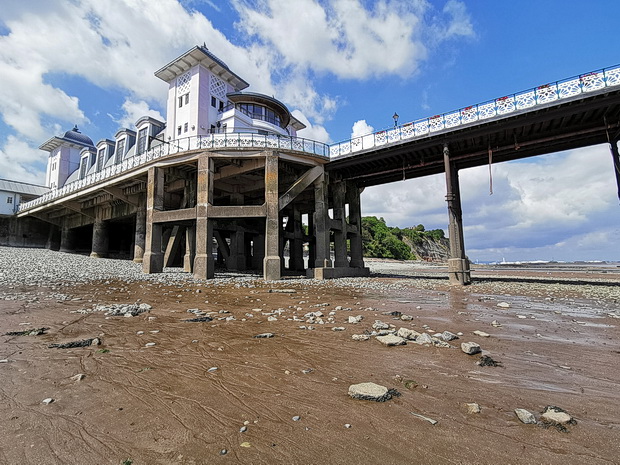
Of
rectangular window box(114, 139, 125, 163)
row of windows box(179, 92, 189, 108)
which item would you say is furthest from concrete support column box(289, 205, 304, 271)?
rectangular window box(114, 139, 125, 163)

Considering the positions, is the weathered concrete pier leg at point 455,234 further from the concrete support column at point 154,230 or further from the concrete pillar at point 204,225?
the concrete support column at point 154,230

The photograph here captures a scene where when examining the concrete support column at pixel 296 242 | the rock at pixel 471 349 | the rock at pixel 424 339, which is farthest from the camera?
the concrete support column at pixel 296 242

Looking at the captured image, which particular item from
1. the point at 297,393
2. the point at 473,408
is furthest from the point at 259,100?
the point at 473,408

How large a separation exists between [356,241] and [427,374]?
24.0 metres

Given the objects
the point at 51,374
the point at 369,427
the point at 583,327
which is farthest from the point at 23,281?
the point at 583,327

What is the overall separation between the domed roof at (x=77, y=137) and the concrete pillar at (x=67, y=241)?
18.9 meters

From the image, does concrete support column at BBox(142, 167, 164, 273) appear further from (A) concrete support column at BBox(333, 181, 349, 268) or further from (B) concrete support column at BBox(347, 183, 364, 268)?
(B) concrete support column at BBox(347, 183, 364, 268)

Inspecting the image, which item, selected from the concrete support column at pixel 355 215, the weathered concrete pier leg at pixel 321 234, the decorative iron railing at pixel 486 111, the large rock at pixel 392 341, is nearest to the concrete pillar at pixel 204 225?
the weathered concrete pier leg at pixel 321 234

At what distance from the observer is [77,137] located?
176ft

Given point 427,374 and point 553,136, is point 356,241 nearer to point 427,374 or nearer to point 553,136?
point 553,136

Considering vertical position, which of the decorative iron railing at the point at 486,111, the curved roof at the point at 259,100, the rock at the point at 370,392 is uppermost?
the curved roof at the point at 259,100

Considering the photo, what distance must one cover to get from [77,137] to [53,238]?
1952cm

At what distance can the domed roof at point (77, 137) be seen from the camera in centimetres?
5259

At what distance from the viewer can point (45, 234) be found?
164 ft
